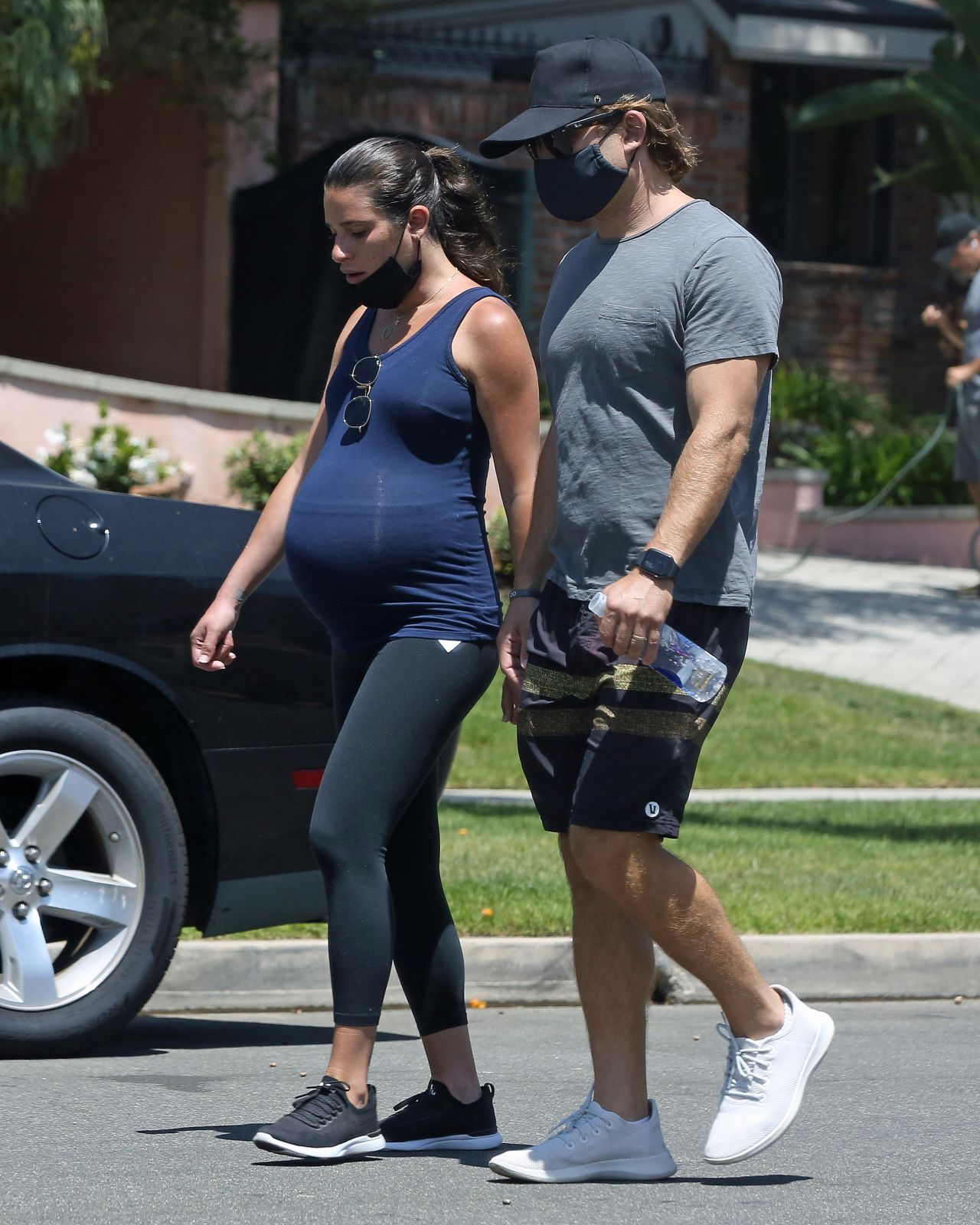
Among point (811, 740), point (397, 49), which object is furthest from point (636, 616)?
point (397, 49)

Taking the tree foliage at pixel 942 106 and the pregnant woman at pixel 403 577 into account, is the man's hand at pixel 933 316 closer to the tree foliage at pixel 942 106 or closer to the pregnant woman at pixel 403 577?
the tree foliage at pixel 942 106

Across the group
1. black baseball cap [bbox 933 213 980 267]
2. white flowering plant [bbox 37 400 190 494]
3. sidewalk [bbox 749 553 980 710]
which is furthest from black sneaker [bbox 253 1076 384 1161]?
black baseball cap [bbox 933 213 980 267]

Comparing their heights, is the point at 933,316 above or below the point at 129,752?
above

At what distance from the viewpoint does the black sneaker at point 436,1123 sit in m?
4.02

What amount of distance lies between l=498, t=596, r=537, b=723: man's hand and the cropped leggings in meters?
0.09

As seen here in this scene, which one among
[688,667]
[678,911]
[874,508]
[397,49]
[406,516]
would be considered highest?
[397,49]

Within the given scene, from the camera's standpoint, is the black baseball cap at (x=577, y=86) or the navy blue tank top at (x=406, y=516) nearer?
the black baseball cap at (x=577, y=86)

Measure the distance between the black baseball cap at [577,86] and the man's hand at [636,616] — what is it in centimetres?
83

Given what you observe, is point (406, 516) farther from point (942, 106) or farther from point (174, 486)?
point (942, 106)

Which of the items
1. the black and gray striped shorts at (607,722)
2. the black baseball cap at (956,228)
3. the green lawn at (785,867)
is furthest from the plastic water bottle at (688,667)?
the black baseball cap at (956,228)

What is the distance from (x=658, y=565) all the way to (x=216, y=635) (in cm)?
111

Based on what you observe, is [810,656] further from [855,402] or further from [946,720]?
[855,402]

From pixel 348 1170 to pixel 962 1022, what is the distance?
2457 mm

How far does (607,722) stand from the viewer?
3621mm
